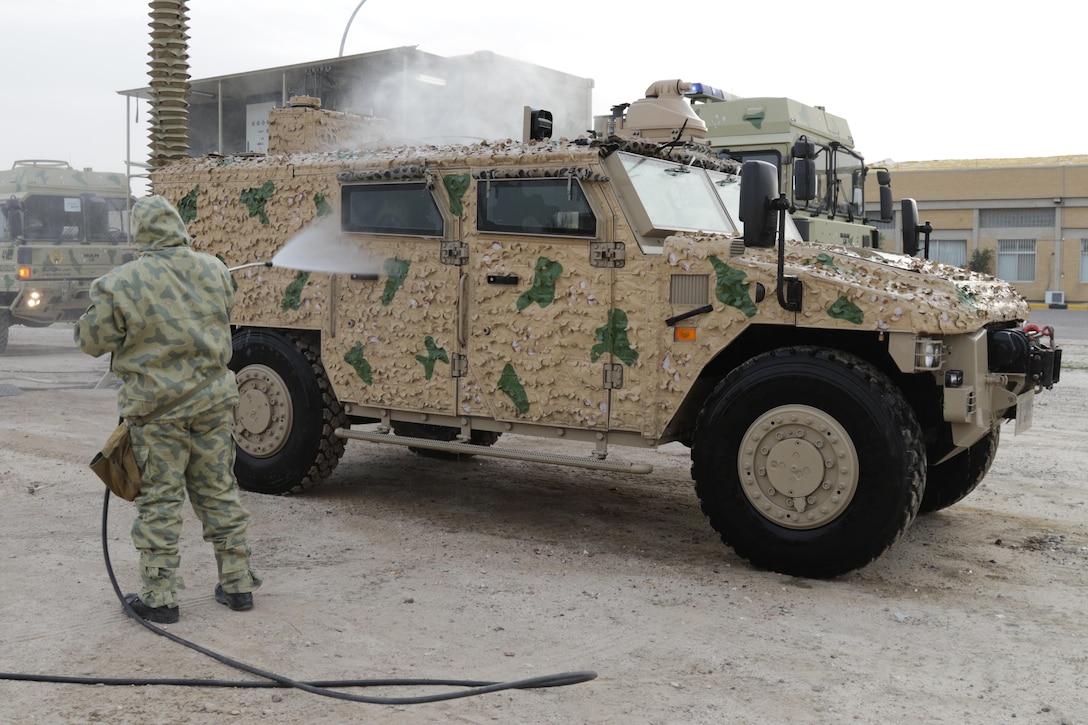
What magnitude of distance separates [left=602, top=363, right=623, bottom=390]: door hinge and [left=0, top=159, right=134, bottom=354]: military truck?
14.3 m

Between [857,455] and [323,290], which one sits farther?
[323,290]

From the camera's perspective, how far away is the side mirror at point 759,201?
5.63 meters

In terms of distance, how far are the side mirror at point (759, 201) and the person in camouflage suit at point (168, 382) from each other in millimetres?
2631

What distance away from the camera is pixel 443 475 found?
28.5 ft

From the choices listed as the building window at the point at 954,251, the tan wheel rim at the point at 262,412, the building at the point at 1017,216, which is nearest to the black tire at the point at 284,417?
the tan wheel rim at the point at 262,412

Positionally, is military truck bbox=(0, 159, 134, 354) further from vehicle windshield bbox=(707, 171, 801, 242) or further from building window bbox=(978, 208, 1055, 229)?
building window bbox=(978, 208, 1055, 229)

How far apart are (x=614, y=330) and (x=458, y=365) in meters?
1.14

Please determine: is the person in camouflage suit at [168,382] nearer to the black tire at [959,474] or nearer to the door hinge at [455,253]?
the door hinge at [455,253]

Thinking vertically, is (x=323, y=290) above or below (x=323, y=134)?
below

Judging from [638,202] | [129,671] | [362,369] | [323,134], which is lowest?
[129,671]

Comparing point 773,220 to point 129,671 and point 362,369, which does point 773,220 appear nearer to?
point 362,369

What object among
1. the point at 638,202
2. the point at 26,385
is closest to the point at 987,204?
the point at 26,385

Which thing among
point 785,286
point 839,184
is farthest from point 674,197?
point 839,184

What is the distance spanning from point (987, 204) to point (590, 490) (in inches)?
1443
